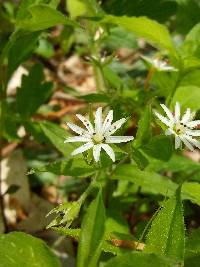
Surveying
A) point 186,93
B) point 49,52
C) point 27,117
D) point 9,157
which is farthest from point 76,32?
point 186,93

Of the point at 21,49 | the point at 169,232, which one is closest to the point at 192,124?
the point at 169,232

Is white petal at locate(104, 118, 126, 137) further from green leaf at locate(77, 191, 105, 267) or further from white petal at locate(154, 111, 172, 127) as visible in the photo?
green leaf at locate(77, 191, 105, 267)

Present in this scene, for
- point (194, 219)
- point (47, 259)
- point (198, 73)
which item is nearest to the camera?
point (47, 259)

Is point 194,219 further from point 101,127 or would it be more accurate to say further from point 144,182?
point 101,127

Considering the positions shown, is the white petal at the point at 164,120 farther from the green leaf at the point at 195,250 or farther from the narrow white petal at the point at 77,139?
the green leaf at the point at 195,250

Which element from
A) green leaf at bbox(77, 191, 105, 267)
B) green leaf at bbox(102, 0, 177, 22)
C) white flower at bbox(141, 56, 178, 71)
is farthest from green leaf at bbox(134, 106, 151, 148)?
green leaf at bbox(102, 0, 177, 22)

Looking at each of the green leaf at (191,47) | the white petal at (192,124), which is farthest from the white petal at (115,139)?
the green leaf at (191,47)
